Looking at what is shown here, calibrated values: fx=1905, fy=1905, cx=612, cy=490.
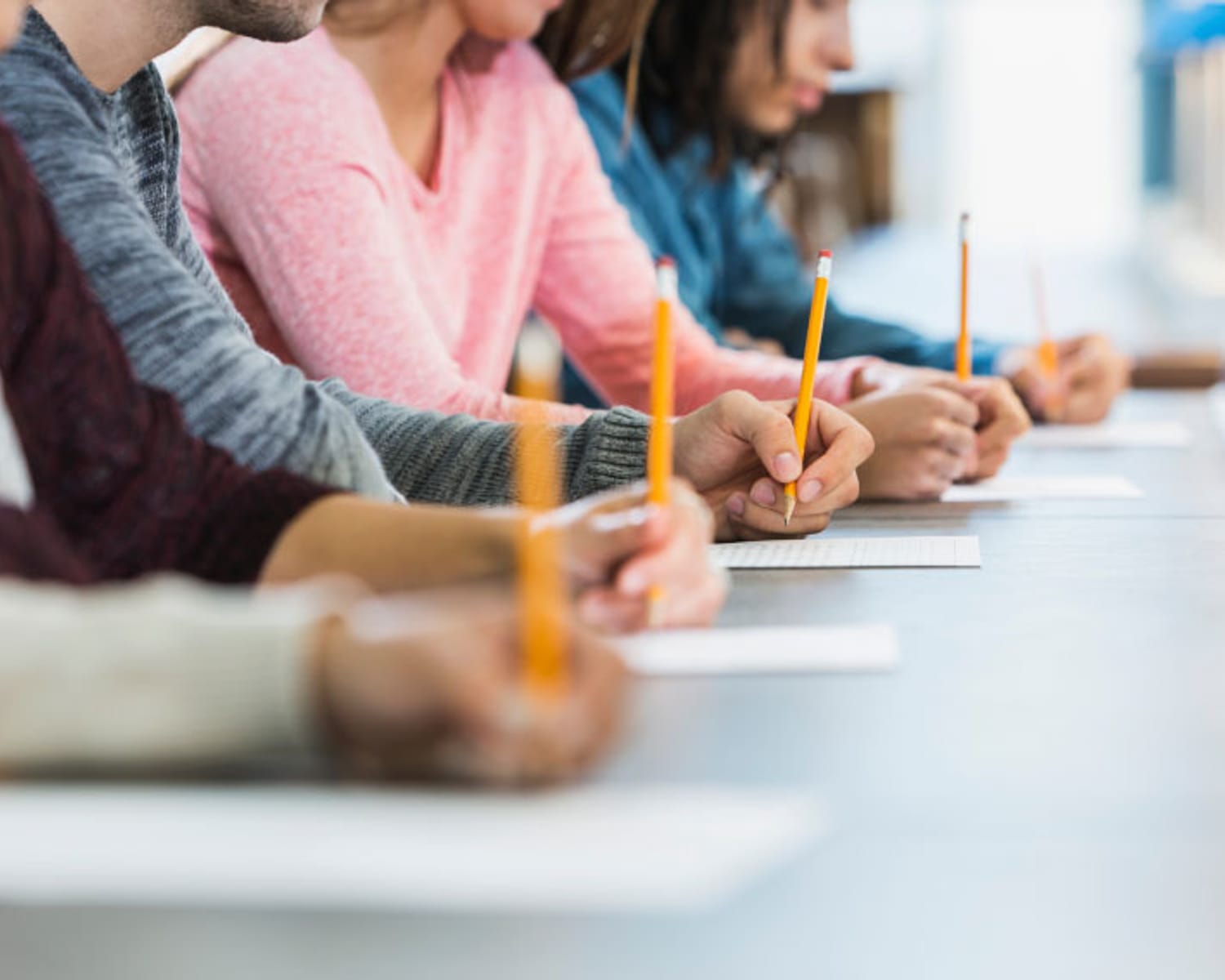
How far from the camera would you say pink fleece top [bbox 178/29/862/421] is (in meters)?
1.52

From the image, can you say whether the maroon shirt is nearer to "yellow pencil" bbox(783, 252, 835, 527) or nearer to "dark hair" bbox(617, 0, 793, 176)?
"yellow pencil" bbox(783, 252, 835, 527)

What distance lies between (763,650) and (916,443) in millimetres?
664

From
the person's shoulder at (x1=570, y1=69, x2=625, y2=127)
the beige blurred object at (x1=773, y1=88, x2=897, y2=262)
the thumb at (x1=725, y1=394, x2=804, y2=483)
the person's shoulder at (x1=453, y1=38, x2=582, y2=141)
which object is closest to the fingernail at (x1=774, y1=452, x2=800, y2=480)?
the thumb at (x1=725, y1=394, x2=804, y2=483)

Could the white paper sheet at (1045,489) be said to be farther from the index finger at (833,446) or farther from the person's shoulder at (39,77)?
the person's shoulder at (39,77)

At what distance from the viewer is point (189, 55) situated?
160cm

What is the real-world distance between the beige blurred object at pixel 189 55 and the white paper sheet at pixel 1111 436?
2.88ft

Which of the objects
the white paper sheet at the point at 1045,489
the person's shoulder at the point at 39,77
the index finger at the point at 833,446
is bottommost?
the white paper sheet at the point at 1045,489

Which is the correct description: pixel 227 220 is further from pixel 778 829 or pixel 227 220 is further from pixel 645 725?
pixel 778 829

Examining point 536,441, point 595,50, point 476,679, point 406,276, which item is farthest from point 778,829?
point 595,50

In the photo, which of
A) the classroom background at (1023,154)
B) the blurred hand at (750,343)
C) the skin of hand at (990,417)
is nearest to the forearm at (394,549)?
the skin of hand at (990,417)

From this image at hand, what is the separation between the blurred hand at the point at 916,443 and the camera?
1.47 m

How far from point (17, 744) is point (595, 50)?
5.08 ft

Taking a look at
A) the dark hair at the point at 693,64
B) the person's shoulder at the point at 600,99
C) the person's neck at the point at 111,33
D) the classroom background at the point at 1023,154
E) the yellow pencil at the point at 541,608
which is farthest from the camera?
the classroom background at the point at 1023,154

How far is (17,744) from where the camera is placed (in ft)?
2.00
